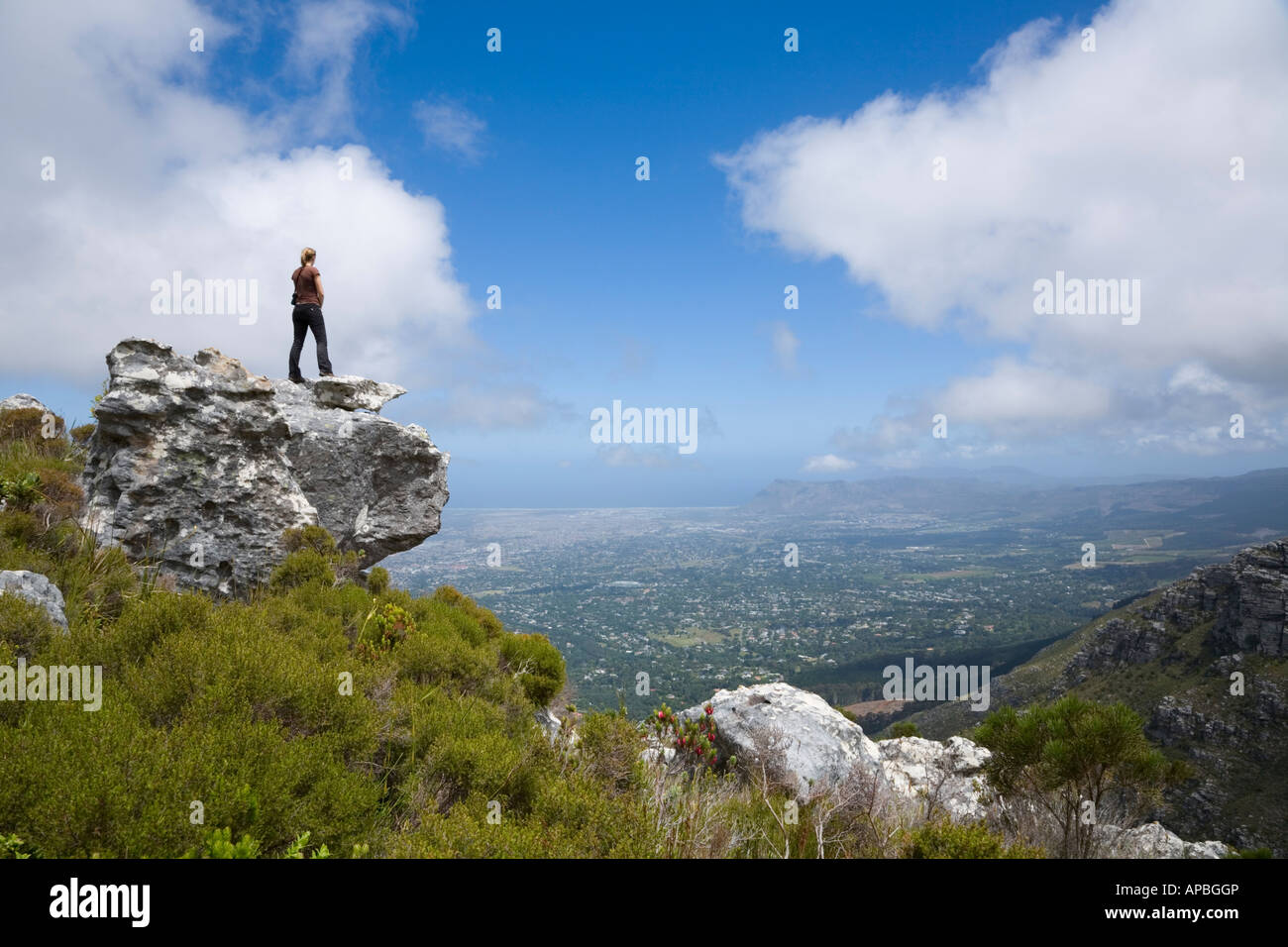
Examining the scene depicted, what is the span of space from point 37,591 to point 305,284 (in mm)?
7086

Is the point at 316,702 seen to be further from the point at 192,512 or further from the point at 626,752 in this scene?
the point at 192,512

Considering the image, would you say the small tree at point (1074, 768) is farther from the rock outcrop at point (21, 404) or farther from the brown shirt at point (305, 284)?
the rock outcrop at point (21, 404)

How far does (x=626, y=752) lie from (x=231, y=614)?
4873 mm

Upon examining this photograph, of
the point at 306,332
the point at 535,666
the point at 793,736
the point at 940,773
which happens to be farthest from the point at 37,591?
the point at 940,773

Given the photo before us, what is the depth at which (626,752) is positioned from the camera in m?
5.73

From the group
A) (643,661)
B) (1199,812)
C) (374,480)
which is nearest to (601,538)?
(643,661)

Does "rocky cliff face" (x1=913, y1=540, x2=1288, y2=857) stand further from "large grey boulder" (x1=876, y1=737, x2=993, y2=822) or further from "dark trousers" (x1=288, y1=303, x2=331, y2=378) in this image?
"dark trousers" (x1=288, y1=303, x2=331, y2=378)

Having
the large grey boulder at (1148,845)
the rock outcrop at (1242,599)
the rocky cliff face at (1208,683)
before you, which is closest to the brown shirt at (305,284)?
the large grey boulder at (1148,845)

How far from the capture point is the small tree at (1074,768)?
657 cm

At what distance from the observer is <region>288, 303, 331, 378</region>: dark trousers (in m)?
10.4

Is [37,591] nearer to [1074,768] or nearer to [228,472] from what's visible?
[228,472]

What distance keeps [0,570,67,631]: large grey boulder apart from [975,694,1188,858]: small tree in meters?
11.2

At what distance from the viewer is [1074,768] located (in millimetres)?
6703

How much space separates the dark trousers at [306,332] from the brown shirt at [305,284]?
10cm
